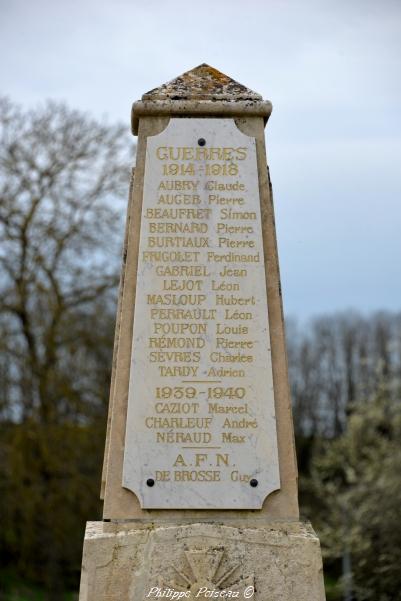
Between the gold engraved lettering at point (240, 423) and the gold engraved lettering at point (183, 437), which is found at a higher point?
the gold engraved lettering at point (240, 423)

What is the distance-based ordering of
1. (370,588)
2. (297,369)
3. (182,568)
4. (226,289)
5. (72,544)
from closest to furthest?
(182,568)
(226,289)
(370,588)
(72,544)
(297,369)

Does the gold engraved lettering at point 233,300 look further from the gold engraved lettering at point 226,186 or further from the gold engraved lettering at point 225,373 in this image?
the gold engraved lettering at point 226,186

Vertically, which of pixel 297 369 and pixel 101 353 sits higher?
pixel 297 369

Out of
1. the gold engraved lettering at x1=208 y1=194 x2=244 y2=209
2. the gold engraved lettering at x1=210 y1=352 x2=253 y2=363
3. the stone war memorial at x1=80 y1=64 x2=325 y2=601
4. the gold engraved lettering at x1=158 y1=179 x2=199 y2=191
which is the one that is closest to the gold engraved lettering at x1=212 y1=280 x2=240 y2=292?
the stone war memorial at x1=80 y1=64 x2=325 y2=601

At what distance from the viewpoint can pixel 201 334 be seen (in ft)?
17.9

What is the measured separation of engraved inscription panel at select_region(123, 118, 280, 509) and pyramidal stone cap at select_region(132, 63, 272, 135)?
77 millimetres

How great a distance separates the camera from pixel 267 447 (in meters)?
5.35

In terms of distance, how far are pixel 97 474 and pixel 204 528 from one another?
1226 centimetres

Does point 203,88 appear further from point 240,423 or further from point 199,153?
point 240,423

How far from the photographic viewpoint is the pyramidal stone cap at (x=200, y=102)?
5.80m

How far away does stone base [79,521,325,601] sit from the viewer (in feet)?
16.5

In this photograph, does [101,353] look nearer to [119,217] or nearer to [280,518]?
[119,217]

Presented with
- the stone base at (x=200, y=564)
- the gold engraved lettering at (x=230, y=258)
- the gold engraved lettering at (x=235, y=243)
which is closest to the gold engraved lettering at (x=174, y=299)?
the gold engraved lettering at (x=230, y=258)

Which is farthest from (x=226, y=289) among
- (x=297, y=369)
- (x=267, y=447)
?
(x=297, y=369)
